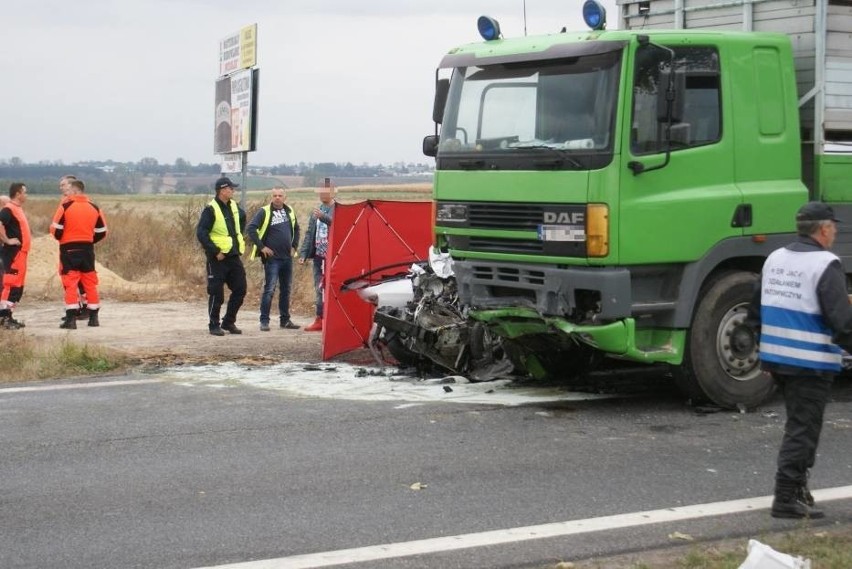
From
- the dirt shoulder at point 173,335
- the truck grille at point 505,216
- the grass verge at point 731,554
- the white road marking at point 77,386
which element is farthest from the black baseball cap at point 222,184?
the grass verge at point 731,554

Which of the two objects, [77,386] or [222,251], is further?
[222,251]

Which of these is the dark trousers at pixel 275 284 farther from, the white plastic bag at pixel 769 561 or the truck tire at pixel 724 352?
the white plastic bag at pixel 769 561

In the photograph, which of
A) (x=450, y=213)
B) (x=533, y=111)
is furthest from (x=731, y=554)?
(x=450, y=213)

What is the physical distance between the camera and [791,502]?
6.43 meters

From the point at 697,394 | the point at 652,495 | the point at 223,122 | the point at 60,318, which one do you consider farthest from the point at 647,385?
the point at 223,122

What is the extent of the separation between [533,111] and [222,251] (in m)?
6.18

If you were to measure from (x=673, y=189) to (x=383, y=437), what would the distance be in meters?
2.74

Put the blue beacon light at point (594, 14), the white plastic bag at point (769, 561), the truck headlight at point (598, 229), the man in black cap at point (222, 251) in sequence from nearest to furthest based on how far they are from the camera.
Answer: the white plastic bag at point (769, 561), the truck headlight at point (598, 229), the blue beacon light at point (594, 14), the man in black cap at point (222, 251)

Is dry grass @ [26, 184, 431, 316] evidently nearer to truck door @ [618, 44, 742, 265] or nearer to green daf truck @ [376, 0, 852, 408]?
green daf truck @ [376, 0, 852, 408]

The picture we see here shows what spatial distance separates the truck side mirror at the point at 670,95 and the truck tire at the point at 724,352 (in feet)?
4.56

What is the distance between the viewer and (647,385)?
10719 mm

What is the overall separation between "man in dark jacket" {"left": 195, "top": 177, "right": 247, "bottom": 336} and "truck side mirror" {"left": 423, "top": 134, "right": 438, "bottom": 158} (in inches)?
185

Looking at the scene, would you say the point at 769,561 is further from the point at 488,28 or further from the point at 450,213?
the point at 488,28

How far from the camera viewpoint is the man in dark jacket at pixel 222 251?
14336 millimetres
